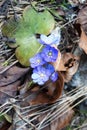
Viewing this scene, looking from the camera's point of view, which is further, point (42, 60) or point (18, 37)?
point (18, 37)

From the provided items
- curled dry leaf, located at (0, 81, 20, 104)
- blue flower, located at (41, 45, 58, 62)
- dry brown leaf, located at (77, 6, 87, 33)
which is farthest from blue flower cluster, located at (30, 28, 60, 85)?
dry brown leaf, located at (77, 6, 87, 33)

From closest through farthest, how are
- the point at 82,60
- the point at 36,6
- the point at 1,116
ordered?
the point at 1,116 → the point at 82,60 → the point at 36,6

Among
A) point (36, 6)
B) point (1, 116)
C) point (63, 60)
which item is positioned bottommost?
point (1, 116)

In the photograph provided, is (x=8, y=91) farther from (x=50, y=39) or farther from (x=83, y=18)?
(x=83, y=18)

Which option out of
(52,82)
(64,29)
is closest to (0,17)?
(64,29)

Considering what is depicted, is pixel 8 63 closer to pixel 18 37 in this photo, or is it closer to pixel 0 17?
pixel 18 37

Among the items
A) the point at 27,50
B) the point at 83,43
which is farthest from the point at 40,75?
the point at 83,43

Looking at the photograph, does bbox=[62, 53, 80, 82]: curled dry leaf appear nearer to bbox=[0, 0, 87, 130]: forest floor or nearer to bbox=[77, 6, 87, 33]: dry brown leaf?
bbox=[0, 0, 87, 130]: forest floor
